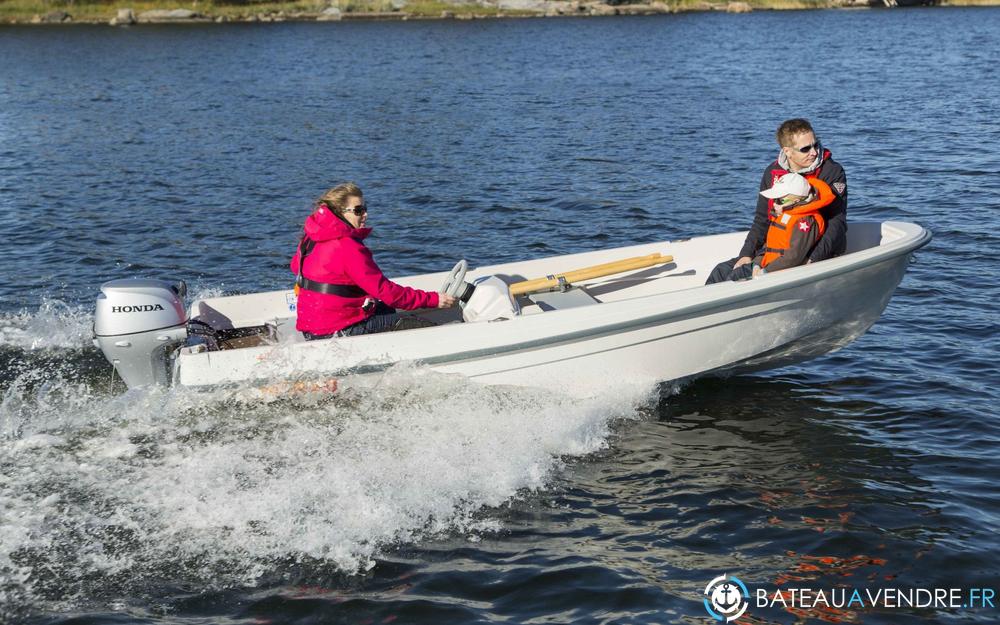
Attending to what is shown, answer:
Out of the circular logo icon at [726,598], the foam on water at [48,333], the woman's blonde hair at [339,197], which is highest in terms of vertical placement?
the woman's blonde hair at [339,197]

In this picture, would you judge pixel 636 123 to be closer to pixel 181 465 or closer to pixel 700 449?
pixel 700 449

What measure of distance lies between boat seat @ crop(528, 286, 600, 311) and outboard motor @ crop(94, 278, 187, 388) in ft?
8.64

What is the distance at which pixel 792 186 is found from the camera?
7082mm

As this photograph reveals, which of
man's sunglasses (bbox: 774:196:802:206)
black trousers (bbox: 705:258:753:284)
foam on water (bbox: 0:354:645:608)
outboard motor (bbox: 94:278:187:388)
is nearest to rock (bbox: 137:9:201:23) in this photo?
foam on water (bbox: 0:354:645:608)

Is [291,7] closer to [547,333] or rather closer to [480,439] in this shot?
[547,333]

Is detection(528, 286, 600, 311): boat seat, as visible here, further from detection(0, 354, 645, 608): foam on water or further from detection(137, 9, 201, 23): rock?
detection(137, 9, 201, 23): rock

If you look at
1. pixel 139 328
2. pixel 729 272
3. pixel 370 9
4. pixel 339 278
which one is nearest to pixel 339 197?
pixel 339 278

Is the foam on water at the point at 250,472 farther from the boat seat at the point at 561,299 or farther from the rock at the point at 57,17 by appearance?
the rock at the point at 57,17

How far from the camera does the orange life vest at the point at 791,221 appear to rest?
7133 mm

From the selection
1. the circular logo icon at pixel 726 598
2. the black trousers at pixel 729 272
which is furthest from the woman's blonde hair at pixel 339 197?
the circular logo icon at pixel 726 598

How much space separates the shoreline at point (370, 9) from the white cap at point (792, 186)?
48657 millimetres

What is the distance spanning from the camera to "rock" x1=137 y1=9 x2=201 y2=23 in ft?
170

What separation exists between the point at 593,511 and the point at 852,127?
14.7 m

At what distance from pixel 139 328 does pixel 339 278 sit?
139 centimetres
